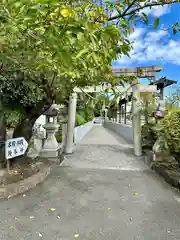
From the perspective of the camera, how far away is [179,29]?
2084mm

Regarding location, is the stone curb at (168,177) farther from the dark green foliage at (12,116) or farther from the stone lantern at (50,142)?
the dark green foliage at (12,116)

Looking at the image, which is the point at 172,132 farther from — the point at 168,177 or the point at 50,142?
the point at 50,142

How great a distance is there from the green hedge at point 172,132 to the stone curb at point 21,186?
2.70 metres

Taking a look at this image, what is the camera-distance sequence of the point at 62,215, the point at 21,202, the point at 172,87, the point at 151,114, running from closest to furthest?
the point at 62,215, the point at 21,202, the point at 151,114, the point at 172,87

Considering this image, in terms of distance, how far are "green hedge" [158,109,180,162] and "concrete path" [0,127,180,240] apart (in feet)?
2.45

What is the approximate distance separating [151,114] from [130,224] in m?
3.92

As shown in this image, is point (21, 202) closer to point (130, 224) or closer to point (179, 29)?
point (130, 224)

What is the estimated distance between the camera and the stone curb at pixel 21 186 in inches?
111

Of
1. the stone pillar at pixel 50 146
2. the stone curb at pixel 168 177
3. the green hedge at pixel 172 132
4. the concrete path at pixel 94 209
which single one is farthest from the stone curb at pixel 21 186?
the green hedge at pixel 172 132

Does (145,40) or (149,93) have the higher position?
(145,40)

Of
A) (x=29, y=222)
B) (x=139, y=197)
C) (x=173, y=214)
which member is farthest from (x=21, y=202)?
(x=173, y=214)

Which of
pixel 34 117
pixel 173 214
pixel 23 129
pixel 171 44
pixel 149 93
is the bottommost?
pixel 173 214

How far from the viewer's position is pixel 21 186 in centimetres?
302

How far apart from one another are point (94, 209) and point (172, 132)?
2.13 m
